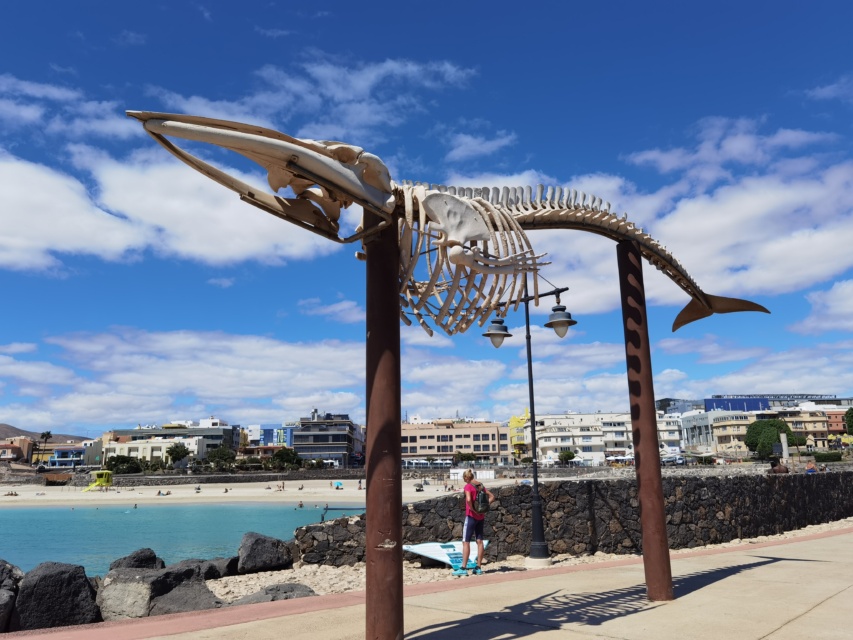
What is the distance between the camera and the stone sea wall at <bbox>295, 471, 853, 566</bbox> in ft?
39.0

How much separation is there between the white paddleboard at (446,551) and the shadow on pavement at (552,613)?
10.1 ft

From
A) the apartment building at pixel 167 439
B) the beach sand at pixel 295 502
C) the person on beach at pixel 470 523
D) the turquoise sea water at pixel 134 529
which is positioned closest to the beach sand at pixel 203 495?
the beach sand at pixel 295 502

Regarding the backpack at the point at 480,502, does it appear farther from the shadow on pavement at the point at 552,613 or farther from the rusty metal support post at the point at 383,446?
the rusty metal support post at the point at 383,446

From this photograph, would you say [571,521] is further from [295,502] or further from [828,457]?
[828,457]

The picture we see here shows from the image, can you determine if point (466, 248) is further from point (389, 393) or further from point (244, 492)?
point (244, 492)

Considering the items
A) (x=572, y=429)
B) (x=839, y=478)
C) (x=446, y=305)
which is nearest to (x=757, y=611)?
(x=446, y=305)

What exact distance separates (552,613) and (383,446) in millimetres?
3253

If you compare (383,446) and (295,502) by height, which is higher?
(383,446)

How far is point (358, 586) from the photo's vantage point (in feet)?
33.4

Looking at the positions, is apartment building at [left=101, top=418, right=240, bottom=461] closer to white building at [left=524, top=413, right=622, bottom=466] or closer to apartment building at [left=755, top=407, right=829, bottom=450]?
white building at [left=524, top=413, right=622, bottom=466]

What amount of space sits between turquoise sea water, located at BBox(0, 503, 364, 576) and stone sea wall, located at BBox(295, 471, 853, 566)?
1.23m

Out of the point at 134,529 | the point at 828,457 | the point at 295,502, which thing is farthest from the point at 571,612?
the point at 828,457

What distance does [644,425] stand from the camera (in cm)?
755

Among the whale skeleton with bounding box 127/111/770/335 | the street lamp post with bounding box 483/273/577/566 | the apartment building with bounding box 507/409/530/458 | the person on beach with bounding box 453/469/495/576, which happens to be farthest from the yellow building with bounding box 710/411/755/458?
the whale skeleton with bounding box 127/111/770/335
